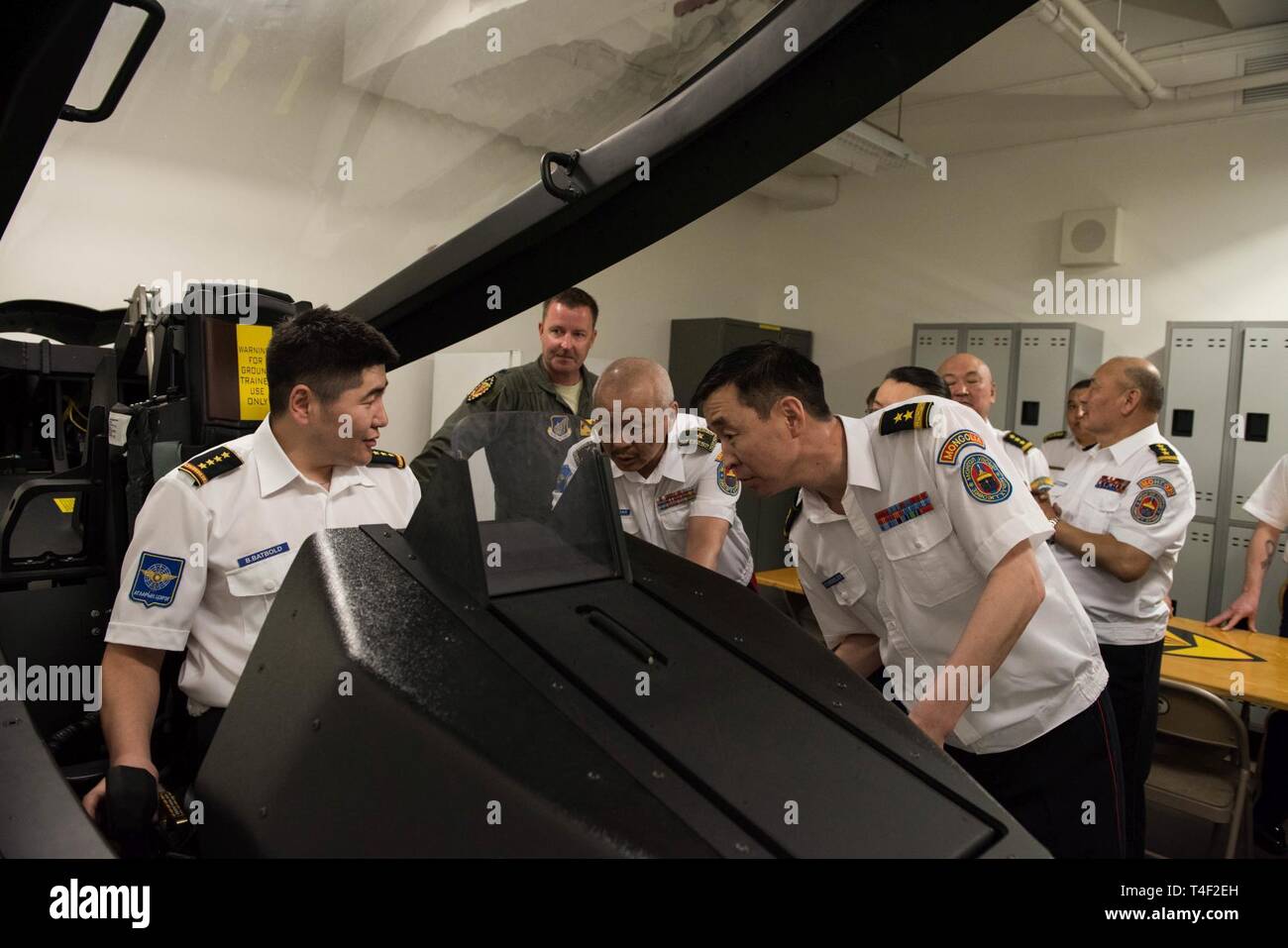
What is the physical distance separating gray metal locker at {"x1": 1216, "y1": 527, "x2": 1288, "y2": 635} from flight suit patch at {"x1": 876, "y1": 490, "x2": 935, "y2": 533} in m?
4.15

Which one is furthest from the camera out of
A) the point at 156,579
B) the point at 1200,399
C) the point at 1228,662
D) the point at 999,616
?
the point at 1200,399

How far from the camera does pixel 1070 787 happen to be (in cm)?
158

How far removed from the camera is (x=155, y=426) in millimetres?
1706

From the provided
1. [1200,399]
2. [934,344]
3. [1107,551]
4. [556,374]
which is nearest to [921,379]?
[1107,551]

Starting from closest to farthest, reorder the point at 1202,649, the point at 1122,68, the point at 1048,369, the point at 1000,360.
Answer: the point at 1202,649, the point at 1122,68, the point at 1048,369, the point at 1000,360

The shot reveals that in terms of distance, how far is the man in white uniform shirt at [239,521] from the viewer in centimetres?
137

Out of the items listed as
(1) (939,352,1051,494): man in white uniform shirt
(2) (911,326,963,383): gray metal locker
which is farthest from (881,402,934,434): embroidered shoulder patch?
(2) (911,326,963,383): gray metal locker

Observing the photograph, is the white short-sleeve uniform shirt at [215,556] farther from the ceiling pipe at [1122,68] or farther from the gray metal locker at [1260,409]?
the gray metal locker at [1260,409]

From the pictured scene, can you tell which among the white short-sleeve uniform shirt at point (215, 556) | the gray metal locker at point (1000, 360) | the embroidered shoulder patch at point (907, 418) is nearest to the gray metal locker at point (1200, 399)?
the gray metal locker at point (1000, 360)

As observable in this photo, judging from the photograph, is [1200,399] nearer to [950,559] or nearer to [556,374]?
[556,374]

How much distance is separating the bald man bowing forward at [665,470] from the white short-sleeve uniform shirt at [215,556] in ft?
2.23

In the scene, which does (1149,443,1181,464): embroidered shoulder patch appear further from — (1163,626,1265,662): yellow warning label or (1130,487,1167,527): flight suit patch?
(1163,626,1265,662): yellow warning label

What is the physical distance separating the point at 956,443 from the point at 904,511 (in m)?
0.16
